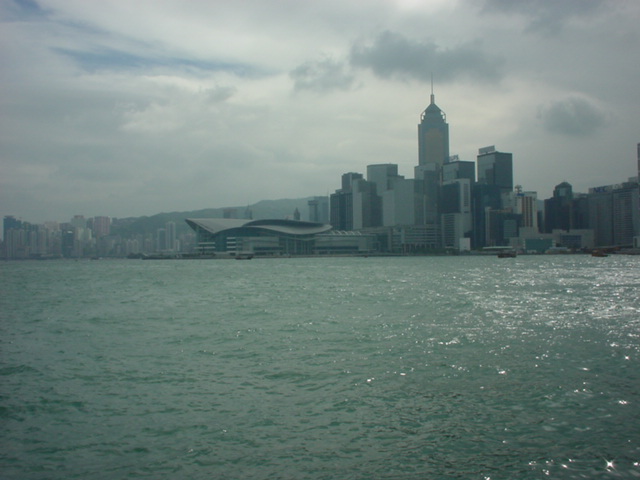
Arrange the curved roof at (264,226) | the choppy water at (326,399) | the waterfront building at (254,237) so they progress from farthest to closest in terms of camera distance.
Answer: the curved roof at (264,226)
the waterfront building at (254,237)
the choppy water at (326,399)

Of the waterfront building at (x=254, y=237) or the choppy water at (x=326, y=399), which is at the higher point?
the waterfront building at (x=254, y=237)

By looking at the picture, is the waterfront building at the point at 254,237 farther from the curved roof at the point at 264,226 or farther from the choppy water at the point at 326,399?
the choppy water at the point at 326,399

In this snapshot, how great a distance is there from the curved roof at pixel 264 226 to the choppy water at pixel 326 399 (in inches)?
5455

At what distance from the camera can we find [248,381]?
37.3 ft

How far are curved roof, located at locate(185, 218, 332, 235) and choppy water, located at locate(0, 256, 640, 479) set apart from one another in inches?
5455

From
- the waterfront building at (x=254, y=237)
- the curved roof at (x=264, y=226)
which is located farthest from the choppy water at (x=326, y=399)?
the curved roof at (x=264, y=226)

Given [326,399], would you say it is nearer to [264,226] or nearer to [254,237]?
[254,237]

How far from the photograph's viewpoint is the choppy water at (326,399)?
7.13 metres

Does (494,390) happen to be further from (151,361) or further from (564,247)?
(564,247)

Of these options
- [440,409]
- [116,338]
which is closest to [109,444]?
[440,409]

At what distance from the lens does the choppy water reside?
281 inches

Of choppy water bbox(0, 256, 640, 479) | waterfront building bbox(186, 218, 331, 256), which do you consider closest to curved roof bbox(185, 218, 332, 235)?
waterfront building bbox(186, 218, 331, 256)

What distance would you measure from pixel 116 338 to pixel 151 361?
4414 millimetres

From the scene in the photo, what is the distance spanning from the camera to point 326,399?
9.90 m
